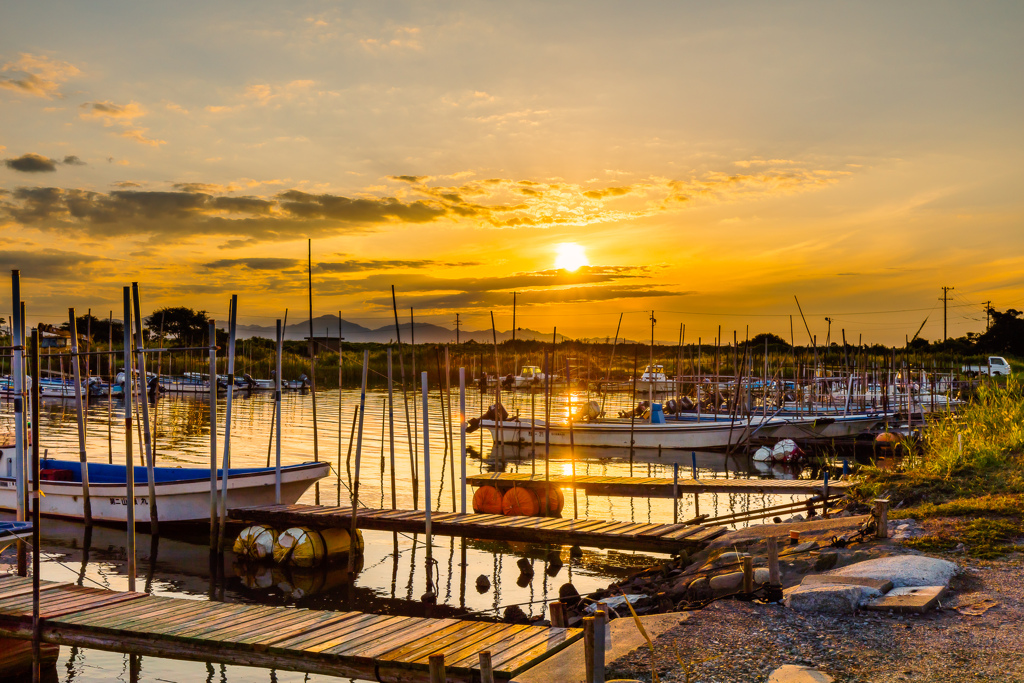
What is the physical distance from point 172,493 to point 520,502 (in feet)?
25.4

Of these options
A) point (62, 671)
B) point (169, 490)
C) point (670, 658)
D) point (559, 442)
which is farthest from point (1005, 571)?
point (559, 442)

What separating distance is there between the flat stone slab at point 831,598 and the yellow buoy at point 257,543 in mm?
10402

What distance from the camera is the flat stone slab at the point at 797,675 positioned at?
699cm

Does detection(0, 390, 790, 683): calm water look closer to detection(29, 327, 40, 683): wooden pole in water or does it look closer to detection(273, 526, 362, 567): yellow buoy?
detection(273, 526, 362, 567): yellow buoy

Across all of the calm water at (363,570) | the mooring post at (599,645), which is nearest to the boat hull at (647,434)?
the calm water at (363,570)

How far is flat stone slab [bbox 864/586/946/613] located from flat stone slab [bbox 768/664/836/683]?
80.1 inches

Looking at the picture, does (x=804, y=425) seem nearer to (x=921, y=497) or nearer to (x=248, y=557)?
(x=921, y=497)

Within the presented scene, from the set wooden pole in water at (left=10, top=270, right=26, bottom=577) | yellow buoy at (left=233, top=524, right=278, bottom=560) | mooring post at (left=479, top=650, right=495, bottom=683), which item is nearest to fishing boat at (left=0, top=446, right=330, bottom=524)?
yellow buoy at (left=233, top=524, right=278, bottom=560)

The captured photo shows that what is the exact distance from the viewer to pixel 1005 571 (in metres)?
9.98

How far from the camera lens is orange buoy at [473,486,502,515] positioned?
63.0 feet

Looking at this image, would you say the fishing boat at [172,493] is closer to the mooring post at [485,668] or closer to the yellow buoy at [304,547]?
the yellow buoy at [304,547]

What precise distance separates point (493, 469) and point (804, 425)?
44.7 feet

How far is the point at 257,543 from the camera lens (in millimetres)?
16172

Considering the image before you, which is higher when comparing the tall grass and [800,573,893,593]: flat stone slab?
the tall grass
